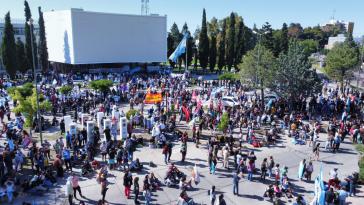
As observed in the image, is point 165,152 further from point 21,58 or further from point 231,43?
point 231,43

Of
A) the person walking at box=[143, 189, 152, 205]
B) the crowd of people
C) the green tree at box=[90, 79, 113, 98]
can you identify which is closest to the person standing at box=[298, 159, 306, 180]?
the crowd of people

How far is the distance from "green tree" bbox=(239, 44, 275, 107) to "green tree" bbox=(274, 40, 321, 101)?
891mm

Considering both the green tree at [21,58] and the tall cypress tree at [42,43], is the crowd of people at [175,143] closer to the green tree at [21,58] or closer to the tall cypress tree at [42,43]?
the green tree at [21,58]

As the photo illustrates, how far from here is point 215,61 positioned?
6106 centimetres

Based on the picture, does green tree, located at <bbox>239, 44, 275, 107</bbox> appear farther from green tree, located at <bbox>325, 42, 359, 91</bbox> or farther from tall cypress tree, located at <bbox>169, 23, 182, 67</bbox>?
tall cypress tree, located at <bbox>169, 23, 182, 67</bbox>

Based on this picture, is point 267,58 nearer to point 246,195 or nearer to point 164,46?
point 246,195

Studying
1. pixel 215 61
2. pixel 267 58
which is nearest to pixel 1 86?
pixel 267 58

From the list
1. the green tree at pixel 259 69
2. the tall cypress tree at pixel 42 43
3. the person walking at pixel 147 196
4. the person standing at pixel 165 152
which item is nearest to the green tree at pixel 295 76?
→ the green tree at pixel 259 69

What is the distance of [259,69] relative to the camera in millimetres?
30828

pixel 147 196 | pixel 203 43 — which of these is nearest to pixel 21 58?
pixel 203 43

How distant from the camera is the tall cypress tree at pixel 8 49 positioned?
48.1 metres

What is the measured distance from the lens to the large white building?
52625 mm

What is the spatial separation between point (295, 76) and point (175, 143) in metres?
12.8

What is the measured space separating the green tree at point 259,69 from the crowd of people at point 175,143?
6.43ft
